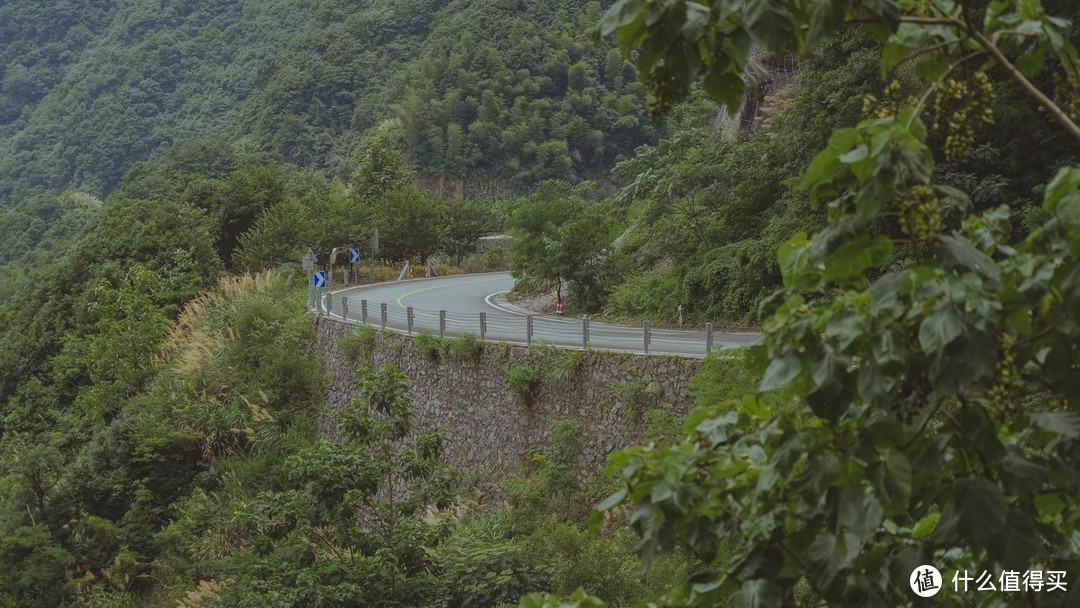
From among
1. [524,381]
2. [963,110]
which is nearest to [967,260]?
[963,110]

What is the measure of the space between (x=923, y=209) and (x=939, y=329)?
11.4 inches

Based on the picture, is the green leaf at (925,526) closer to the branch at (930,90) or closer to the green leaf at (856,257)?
the green leaf at (856,257)

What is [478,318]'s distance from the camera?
→ 80.7 feet

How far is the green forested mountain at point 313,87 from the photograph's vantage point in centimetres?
7138

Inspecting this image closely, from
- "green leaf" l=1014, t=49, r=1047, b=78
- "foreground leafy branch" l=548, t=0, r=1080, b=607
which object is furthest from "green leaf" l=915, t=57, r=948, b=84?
"green leaf" l=1014, t=49, r=1047, b=78

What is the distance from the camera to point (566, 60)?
6988 centimetres

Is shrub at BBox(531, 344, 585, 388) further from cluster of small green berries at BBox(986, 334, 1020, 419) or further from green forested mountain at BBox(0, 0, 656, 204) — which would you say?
green forested mountain at BBox(0, 0, 656, 204)

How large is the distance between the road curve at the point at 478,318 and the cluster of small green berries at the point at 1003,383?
35.7 ft

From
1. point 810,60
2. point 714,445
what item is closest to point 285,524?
point 714,445

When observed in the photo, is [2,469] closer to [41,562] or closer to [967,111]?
[41,562]

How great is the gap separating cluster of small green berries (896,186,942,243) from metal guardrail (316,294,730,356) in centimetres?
1161

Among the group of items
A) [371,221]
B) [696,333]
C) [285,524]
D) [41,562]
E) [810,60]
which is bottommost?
[371,221]

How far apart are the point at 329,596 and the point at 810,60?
39.4 feet

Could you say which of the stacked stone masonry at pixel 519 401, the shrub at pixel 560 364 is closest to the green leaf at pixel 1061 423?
the stacked stone masonry at pixel 519 401
